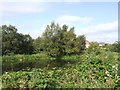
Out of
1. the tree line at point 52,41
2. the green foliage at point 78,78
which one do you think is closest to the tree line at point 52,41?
the tree line at point 52,41

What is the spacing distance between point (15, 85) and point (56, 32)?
108 feet

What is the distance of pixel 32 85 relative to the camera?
276 inches

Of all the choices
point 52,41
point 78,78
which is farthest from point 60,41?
point 78,78

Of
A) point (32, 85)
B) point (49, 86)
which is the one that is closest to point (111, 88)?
point (49, 86)

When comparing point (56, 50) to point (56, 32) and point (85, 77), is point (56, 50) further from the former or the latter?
point (85, 77)

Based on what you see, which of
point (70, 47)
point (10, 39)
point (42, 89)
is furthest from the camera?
point (70, 47)

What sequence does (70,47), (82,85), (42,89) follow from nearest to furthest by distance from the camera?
(42,89)
(82,85)
(70,47)

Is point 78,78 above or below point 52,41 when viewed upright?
below

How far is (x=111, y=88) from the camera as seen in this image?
700cm

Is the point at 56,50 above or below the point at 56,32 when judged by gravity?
below

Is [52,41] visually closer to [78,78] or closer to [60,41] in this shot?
[60,41]

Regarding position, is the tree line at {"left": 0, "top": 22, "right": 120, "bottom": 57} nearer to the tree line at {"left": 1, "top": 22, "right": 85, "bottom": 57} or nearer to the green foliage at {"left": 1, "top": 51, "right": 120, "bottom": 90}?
the tree line at {"left": 1, "top": 22, "right": 85, "bottom": 57}

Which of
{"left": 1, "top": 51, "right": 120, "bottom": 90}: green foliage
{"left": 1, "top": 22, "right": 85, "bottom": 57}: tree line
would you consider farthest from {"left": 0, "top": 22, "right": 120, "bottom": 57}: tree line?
{"left": 1, "top": 51, "right": 120, "bottom": 90}: green foliage

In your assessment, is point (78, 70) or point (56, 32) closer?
point (78, 70)
